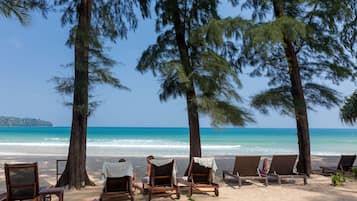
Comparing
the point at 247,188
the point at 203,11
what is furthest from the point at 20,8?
the point at 247,188

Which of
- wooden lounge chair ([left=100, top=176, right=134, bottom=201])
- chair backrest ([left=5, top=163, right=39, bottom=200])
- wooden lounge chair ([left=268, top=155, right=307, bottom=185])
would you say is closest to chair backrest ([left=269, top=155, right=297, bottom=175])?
wooden lounge chair ([left=268, top=155, right=307, bottom=185])

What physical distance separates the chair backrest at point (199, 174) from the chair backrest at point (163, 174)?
483 millimetres

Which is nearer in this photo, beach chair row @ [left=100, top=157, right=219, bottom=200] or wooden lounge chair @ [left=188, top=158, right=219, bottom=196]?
beach chair row @ [left=100, top=157, right=219, bottom=200]

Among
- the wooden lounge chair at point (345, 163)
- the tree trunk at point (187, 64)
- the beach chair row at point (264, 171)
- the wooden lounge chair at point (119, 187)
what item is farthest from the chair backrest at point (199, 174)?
the wooden lounge chair at point (345, 163)

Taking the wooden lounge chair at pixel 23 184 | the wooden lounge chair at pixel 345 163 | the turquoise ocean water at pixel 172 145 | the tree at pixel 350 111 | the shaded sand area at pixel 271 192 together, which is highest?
the tree at pixel 350 111

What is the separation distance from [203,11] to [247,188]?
4528 millimetres

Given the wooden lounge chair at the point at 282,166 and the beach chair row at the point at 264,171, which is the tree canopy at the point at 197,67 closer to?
the beach chair row at the point at 264,171

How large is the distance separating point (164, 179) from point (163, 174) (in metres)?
0.11

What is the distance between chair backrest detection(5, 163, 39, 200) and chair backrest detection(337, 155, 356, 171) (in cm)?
720

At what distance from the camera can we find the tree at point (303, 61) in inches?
307

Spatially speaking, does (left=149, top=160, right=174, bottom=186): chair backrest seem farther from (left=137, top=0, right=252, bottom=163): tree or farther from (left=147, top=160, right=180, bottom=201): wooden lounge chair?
(left=137, top=0, right=252, bottom=163): tree

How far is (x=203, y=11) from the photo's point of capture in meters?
7.93

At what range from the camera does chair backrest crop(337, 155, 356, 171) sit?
7.89 metres

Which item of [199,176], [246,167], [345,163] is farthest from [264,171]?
[345,163]
